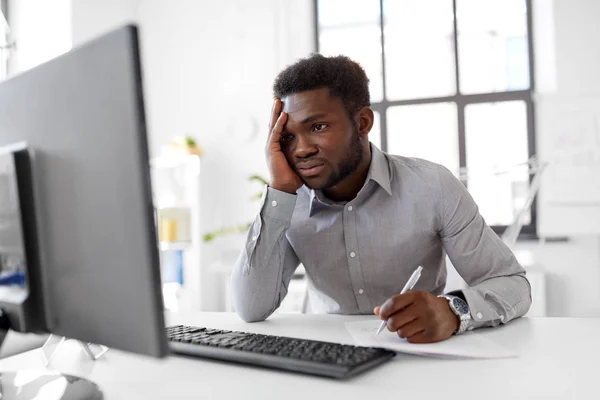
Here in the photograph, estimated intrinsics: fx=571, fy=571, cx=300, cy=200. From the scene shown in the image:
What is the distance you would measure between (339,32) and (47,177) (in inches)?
150

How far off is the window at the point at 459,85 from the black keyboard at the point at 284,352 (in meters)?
2.96

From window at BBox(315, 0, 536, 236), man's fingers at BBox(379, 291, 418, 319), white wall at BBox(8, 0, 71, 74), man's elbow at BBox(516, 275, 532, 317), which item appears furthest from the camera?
window at BBox(315, 0, 536, 236)

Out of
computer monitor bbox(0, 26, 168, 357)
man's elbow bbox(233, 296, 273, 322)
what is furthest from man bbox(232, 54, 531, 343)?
computer monitor bbox(0, 26, 168, 357)

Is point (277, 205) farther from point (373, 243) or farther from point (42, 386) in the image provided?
point (42, 386)

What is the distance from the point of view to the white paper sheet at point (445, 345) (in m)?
0.84

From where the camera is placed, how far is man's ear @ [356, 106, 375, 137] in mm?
1433

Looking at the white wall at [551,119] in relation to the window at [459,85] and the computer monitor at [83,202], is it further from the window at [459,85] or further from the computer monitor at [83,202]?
the computer monitor at [83,202]

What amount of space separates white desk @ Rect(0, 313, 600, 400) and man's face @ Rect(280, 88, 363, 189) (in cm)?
45

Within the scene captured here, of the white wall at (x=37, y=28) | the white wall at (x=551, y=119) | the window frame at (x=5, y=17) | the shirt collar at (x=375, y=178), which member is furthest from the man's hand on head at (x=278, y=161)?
the window frame at (x=5, y=17)

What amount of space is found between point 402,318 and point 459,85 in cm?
324

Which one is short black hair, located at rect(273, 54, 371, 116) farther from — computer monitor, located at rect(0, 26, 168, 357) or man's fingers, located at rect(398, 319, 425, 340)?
computer monitor, located at rect(0, 26, 168, 357)

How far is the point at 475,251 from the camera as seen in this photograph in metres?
1.29

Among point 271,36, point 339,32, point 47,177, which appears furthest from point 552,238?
point 47,177

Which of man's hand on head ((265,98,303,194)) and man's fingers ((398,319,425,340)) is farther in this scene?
man's hand on head ((265,98,303,194))
